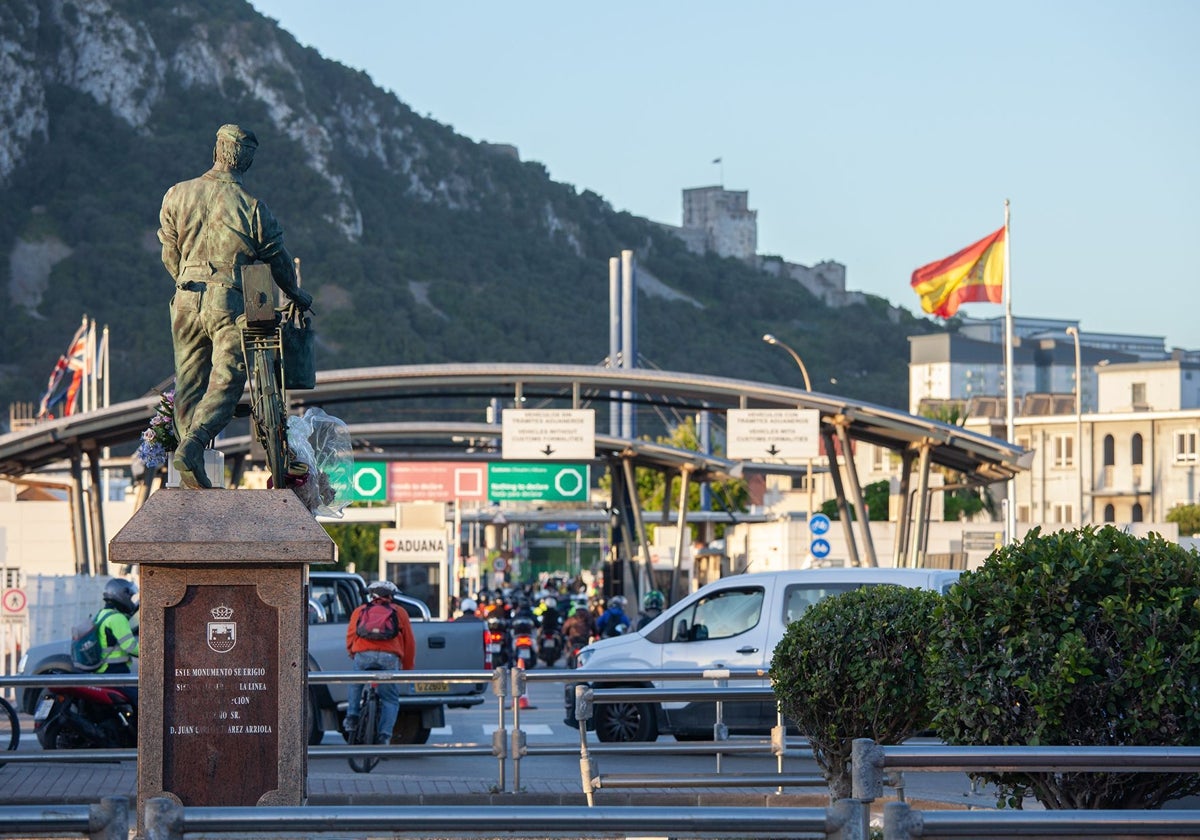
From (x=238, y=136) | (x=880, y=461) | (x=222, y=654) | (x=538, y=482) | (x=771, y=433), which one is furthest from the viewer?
(x=880, y=461)

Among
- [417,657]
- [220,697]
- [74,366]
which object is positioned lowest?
[417,657]

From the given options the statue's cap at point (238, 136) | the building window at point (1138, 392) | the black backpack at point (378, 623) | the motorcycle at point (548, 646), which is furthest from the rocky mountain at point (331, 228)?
the statue's cap at point (238, 136)

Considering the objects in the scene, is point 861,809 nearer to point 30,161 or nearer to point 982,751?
point 982,751

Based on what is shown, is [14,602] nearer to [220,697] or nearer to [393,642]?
[393,642]

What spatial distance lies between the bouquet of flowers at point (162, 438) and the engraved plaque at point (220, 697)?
143 centimetres

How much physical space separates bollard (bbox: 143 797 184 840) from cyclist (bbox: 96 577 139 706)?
36.2ft

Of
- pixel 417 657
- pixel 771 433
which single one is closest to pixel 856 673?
pixel 417 657

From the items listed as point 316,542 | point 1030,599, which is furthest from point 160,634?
point 1030,599

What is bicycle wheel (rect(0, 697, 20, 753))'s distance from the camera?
16.1 m

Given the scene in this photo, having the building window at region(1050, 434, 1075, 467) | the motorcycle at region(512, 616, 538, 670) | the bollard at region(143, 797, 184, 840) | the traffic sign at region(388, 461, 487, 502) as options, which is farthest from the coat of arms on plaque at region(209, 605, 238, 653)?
the building window at region(1050, 434, 1075, 467)

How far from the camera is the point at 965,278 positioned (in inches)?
1563

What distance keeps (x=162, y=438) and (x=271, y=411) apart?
98 centimetres

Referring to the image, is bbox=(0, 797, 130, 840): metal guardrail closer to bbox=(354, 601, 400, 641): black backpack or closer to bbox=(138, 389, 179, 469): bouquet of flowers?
bbox=(138, 389, 179, 469): bouquet of flowers

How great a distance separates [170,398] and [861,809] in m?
6.16
